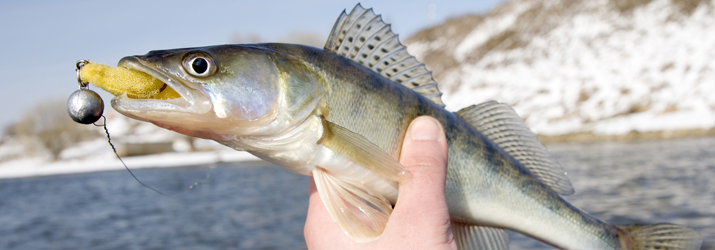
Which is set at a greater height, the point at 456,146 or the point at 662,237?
the point at 456,146

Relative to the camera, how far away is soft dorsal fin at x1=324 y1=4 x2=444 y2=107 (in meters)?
3.03

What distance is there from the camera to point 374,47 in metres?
3.09

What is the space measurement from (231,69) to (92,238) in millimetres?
16612

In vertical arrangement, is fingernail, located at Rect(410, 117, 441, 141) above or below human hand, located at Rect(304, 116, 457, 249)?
above

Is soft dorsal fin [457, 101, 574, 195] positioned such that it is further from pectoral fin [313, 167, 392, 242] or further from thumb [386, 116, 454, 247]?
pectoral fin [313, 167, 392, 242]

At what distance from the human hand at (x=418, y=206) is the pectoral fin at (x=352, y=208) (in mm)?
79

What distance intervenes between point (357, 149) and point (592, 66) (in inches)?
1960

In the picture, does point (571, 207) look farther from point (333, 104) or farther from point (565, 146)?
A: point (565, 146)

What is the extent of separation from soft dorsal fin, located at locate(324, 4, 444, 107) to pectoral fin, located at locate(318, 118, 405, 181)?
63 centimetres

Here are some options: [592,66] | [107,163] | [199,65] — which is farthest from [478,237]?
[107,163]

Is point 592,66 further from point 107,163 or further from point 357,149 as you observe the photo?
point 107,163

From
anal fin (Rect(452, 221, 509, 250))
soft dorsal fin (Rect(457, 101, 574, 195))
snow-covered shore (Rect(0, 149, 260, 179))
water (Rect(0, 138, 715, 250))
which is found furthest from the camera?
snow-covered shore (Rect(0, 149, 260, 179))

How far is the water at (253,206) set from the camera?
554 inches

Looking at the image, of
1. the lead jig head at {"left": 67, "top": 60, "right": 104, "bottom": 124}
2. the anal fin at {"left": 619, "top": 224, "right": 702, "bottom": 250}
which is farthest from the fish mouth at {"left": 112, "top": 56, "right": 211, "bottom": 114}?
the anal fin at {"left": 619, "top": 224, "right": 702, "bottom": 250}
